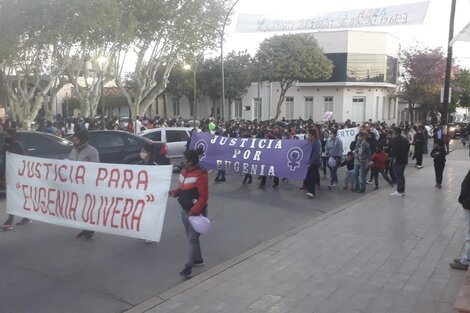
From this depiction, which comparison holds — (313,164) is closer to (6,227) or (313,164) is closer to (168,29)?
(6,227)

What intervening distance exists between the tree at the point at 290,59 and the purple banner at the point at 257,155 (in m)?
27.5

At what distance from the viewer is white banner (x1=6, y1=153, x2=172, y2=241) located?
6309 millimetres

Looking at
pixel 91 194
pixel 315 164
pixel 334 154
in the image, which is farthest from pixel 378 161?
pixel 91 194

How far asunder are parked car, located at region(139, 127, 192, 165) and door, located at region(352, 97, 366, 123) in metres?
30.8

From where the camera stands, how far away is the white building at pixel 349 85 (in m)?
42.6

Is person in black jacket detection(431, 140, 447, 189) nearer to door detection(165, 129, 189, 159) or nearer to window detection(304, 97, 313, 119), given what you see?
door detection(165, 129, 189, 159)

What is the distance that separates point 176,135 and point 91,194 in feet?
29.6

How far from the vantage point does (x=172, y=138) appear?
15.8 meters

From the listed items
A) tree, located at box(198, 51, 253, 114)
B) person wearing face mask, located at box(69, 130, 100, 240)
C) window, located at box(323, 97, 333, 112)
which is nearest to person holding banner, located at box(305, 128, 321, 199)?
person wearing face mask, located at box(69, 130, 100, 240)

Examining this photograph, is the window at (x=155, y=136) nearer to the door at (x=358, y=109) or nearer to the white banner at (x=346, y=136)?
the white banner at (x=346, y=136)

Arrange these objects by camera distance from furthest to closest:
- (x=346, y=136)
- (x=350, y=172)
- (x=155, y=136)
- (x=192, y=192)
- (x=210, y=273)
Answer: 1. (x=346, y=136)
2. (x=155, y=136)
3. (x=350, y=172)
4. (x=210, y=273)
5. (x=192, y=192)

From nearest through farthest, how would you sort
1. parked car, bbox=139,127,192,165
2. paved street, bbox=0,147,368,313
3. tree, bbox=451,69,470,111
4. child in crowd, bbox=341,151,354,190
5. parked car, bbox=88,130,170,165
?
paved street, bbox=0,147,368,313
parked car, bbox=88,130,170,165
child in crowd, bbox=341,151,354,190
parked car, bbox=139,127,192,165
tree, bbox=451,69,470,111

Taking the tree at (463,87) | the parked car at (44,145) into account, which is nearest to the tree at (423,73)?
the tree at (463,87)

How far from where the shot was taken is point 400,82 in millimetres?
46438
